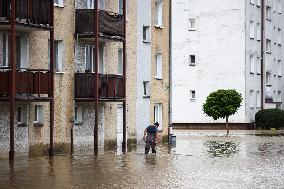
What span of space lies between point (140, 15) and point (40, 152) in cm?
1234

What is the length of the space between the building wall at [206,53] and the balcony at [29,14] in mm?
36536

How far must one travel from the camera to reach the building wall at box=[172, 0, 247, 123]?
66750mm

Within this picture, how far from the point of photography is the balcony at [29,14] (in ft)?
99.3

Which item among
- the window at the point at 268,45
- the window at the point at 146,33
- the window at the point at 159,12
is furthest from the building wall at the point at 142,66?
the window at the point at 268,45

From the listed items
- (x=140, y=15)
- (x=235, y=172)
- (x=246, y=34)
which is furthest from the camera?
(x=246, y=34)

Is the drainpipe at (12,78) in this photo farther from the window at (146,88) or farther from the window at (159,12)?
the window at (159,12)

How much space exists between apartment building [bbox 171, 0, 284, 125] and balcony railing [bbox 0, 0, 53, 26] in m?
36.6

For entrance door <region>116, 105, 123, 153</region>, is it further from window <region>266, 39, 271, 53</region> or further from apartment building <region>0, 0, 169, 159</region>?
window <region>266, 39, 271, 53</region>

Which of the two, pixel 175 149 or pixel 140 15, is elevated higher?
pixel 140 15

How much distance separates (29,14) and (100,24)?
584cm

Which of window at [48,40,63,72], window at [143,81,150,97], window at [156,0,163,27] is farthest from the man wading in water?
window at [156,0,163,27]

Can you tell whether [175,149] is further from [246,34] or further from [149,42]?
[246,34]

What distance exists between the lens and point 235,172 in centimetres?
2447

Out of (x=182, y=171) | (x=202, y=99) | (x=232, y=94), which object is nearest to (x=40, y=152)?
(x=182, y=171)
